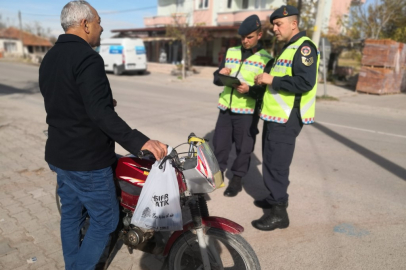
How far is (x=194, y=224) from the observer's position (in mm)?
2191

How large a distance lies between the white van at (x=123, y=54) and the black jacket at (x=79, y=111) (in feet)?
65.8

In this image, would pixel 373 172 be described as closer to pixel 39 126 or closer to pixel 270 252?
pixel 270 252

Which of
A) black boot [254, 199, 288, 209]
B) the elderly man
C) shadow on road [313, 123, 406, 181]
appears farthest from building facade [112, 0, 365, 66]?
the elderly man

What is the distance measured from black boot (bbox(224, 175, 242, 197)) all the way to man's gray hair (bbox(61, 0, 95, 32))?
8.92 feet

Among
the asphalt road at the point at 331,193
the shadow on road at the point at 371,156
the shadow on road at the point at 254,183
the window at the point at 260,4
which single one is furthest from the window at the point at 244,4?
the shadow on road at the point at 254,183

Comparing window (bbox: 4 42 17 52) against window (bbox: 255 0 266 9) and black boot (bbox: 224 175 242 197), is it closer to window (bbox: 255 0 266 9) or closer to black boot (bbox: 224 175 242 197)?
window (bbox: 255 0 266 9)

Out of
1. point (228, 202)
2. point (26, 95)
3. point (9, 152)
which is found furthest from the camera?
point (26, 95)

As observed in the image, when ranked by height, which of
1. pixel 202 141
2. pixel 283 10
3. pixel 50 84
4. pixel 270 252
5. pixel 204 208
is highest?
pixel 283 10

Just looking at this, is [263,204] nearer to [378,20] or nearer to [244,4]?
[378,20]

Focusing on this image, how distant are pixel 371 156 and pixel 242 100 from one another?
325 cm

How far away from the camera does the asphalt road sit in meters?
2.94

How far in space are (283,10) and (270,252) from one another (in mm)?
2287

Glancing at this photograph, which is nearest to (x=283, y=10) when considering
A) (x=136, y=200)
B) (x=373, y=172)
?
(x=136, y=200)

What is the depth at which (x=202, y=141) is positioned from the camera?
225 cm
